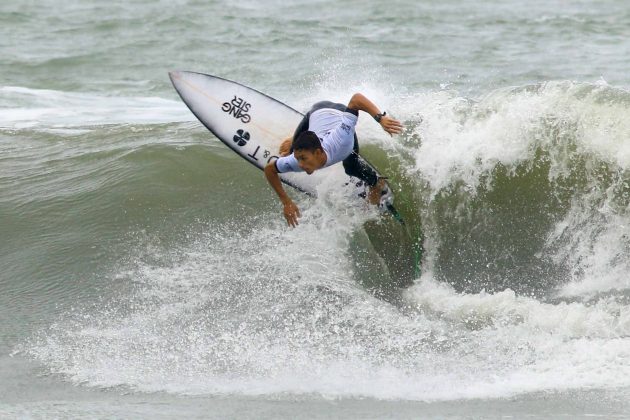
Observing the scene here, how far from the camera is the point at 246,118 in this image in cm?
830

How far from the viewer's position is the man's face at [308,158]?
657cm

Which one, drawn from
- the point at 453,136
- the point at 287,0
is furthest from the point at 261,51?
the point at 453,136

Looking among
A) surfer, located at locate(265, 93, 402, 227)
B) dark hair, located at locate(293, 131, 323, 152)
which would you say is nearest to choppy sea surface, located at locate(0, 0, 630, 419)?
surfer, located at locate(265, 93, 402, 227)

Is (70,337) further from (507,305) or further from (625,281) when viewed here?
(625,281)

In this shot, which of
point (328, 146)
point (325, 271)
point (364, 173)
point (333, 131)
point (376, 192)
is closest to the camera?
point (328, 146)

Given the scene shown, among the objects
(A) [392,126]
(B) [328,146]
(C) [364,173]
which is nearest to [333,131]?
(B) [328,146]

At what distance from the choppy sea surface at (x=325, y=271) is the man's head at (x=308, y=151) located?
37.8 inches

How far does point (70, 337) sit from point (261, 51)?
1137 cm

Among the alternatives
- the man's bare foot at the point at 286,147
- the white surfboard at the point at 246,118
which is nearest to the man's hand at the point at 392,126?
the man's bare foot at the point at 286,147

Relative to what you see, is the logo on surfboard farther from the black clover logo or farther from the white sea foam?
the white sea foam

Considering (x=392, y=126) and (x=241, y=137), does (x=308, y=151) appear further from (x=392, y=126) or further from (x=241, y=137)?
(x=241, y=137)

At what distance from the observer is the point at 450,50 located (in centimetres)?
1697

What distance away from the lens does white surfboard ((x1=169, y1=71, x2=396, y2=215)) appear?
823cm

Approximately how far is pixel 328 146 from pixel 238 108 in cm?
166
